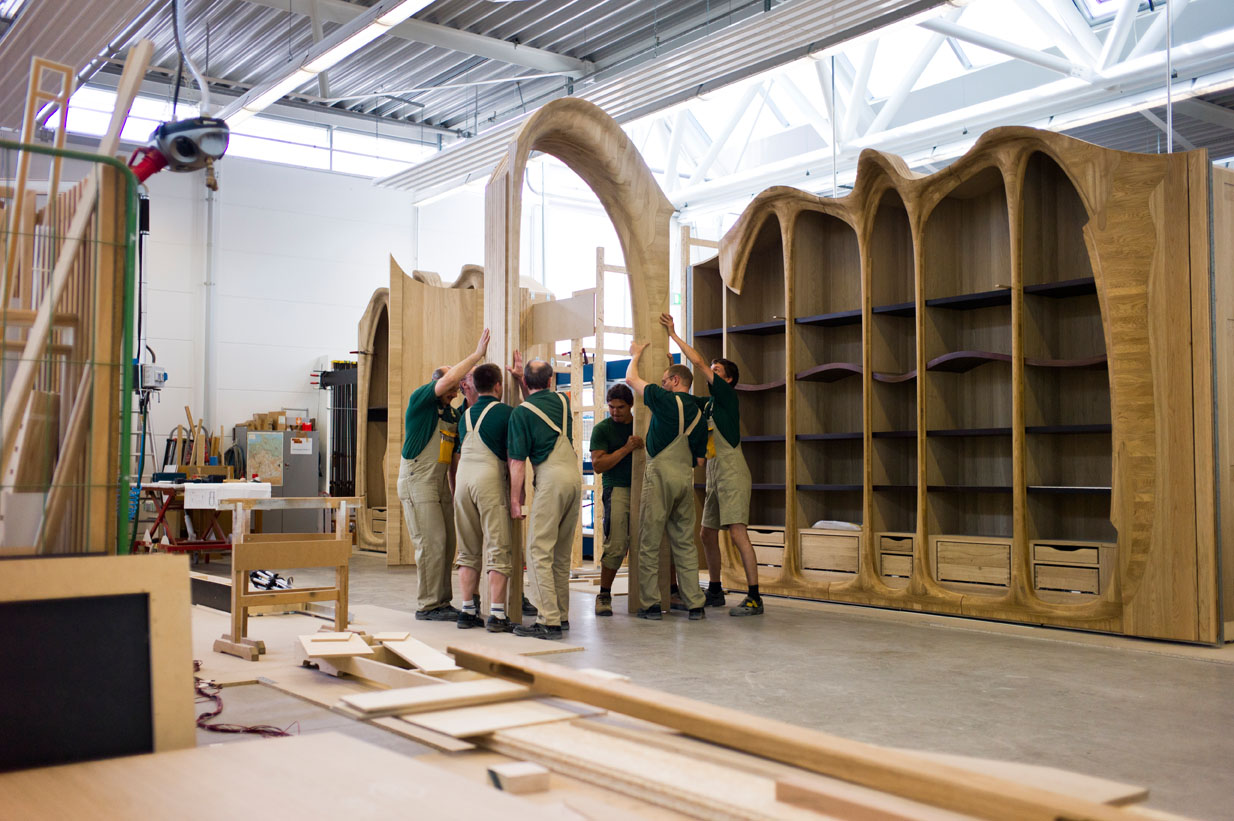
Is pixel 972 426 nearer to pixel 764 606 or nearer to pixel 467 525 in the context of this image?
pixel 764 606

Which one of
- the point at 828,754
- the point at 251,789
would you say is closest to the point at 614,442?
the point at 828,754

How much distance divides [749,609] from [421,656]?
3188 millimetres

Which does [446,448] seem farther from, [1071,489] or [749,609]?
[1071,489]

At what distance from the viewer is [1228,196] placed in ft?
19.5

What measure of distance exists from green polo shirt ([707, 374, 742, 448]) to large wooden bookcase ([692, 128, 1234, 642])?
0.87m

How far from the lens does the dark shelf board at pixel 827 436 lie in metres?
7.71

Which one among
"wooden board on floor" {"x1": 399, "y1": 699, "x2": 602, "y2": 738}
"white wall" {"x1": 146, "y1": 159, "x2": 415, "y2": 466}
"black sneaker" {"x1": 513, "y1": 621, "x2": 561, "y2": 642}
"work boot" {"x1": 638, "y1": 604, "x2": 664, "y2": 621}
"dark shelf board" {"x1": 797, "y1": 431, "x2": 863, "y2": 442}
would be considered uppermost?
"white wall" {"x1": 146, "y1": 159, "x2": 415, "y2": 466}

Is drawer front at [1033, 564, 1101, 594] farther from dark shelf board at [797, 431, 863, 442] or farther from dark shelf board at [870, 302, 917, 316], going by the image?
dark shelf board at [870, 302, 917, 316]

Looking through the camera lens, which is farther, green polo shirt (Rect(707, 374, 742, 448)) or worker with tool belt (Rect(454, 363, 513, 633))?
green polo shirt (Rect(707, 374, 742, 448))

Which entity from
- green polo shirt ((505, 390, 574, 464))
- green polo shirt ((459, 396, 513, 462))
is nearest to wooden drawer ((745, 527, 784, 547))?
green polo shirt ((505, 390, 574, 464))

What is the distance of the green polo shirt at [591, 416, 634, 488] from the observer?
24.0 ft

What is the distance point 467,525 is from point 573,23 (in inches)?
316

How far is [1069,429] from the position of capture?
6.45 metres

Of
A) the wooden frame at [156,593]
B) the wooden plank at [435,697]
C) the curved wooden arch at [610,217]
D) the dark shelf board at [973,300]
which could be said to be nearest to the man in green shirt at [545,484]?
the curved wooden arch at [610,217]
